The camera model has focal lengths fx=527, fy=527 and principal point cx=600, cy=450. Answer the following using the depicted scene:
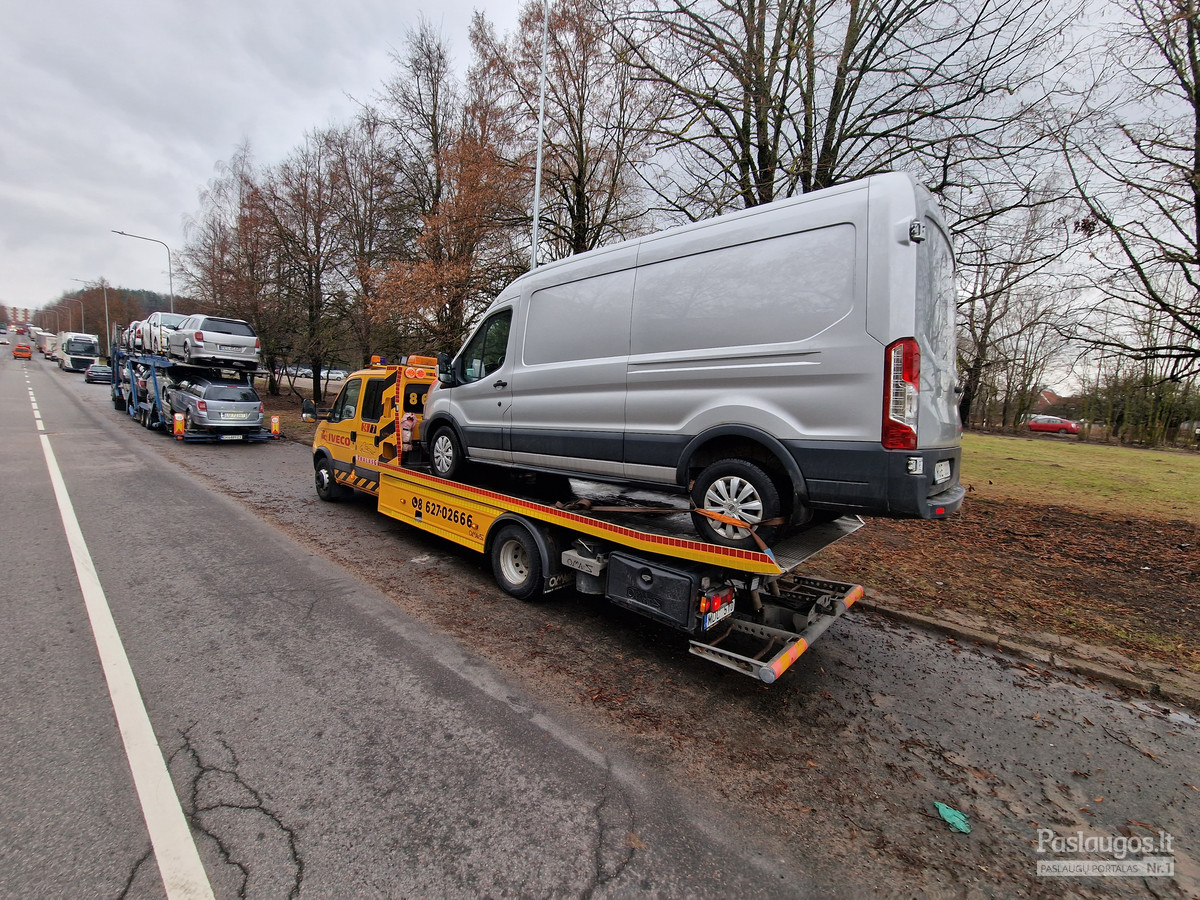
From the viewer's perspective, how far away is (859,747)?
304 centimetres

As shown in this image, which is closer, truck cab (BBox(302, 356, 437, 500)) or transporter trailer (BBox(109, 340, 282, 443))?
truck cab (BBox(302, 356, 437, 500))

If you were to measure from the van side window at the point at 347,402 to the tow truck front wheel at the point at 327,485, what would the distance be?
2.64 ft

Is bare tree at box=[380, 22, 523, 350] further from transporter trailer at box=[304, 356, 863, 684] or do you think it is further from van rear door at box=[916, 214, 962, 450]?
van rear door at box=[916, 214, 962, 450]

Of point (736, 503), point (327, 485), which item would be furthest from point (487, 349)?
point (327, 485)

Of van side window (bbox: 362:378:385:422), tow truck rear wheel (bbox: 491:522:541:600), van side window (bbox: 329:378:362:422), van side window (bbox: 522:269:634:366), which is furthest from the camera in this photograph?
van side window (bbox: 329:378:362:422)

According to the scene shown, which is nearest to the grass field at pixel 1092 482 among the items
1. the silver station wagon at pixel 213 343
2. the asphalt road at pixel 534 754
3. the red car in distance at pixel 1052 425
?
the asphalt road at pixel 534 754

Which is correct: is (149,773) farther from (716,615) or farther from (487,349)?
(487,349)

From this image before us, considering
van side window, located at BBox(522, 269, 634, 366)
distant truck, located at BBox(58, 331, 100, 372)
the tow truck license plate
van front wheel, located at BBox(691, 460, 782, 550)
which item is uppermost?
distant truck, located at BBox(58, 331, 100, 372)

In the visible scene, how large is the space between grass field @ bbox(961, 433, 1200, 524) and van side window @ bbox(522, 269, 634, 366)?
852 centimetres

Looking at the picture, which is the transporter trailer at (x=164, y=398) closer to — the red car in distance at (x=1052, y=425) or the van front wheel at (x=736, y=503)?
the van front wheel at (x=736, y=503)

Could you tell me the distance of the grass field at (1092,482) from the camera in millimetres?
8781

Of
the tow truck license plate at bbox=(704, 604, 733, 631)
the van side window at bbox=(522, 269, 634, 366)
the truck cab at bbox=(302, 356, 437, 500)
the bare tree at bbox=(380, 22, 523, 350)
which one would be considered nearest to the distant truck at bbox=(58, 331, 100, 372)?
the bare tree at bbox=(380, 22, 523, 350)

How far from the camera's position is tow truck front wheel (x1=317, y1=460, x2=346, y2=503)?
8.45 m

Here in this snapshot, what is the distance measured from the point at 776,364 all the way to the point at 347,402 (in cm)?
696
